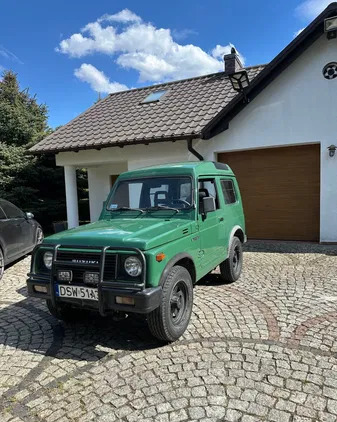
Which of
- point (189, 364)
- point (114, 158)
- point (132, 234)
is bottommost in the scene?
point (189, 364)

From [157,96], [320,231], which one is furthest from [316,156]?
[157,96]

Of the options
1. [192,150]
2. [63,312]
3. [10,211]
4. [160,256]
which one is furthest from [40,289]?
[192,150]

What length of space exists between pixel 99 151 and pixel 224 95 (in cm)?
462

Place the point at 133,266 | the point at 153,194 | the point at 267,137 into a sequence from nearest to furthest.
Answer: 1. the point at 133,266
2. the point at 153,194
3. the point at 267,137

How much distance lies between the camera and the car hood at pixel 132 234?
3334 mm

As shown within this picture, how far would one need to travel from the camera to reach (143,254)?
320cm

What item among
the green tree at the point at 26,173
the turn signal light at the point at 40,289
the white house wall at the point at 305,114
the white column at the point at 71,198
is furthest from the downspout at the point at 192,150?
the green tree at the point at 26,173

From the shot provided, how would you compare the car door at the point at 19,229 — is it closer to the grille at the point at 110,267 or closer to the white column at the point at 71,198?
the white column at the point at 71,198

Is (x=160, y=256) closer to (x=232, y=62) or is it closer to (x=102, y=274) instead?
(x=102, y=274)

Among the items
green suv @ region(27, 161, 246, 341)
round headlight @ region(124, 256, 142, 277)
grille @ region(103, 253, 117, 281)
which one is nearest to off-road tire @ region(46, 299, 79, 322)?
green suv @ region(27, 161, 246, 341)

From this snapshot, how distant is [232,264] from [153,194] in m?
2.06

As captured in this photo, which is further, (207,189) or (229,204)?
(229,204)

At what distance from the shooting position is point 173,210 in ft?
14.3

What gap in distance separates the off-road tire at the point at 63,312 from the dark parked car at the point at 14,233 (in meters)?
3.06
